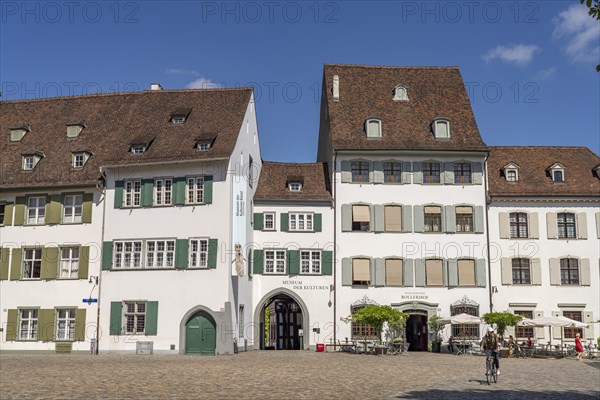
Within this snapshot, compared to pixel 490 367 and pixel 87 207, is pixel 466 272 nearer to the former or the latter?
pixel 490 367

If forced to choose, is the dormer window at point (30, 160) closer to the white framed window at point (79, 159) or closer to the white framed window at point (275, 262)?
the white framed window at point (79, 159)

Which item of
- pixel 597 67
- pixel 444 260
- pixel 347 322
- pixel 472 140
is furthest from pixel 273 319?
pixel 597 67

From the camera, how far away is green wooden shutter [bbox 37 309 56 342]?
33.9m

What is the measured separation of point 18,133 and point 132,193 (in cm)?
854

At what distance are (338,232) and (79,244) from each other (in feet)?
42.7

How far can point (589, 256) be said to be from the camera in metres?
37.9

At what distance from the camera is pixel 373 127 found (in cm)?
3897

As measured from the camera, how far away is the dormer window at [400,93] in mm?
41250

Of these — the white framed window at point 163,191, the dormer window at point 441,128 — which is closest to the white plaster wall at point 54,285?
the white framed window at point 163,191

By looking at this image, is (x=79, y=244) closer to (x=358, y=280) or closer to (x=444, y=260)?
(x=358, y=280)

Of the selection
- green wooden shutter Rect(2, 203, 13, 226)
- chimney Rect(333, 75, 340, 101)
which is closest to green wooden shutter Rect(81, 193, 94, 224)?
green wooden shutter Rect(2, 203, 13, 226)

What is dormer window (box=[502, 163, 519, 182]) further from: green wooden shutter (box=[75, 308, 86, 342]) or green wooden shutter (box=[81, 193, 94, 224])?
green wooden shutter (box=[75, 308, 86, 342])

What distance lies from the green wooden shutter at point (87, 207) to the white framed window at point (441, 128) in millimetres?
18322

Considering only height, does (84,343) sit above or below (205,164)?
below
